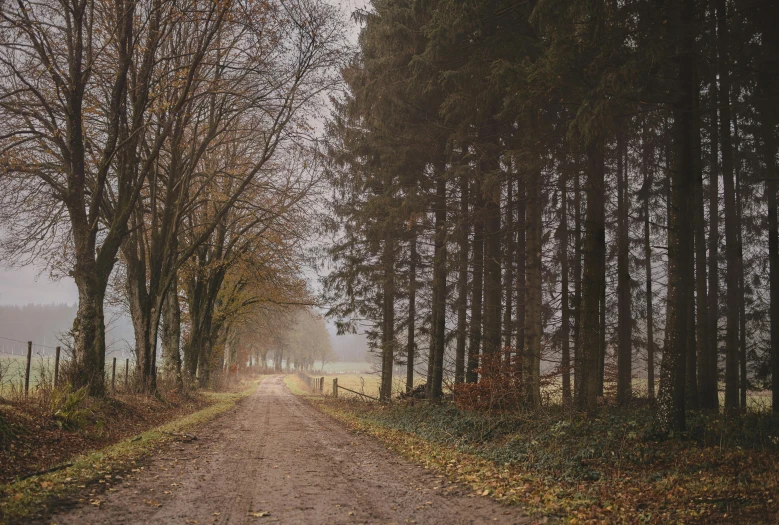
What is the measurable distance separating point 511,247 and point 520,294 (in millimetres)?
1981

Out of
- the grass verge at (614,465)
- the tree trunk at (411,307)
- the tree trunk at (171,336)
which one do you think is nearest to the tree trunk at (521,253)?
the grass verge at (614,465)

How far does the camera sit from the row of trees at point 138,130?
427 inches

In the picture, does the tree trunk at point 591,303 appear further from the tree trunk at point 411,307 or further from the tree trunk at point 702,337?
the tree trunk at point 411,307

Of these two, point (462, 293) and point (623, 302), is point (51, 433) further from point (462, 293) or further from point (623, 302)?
point (623, 302)

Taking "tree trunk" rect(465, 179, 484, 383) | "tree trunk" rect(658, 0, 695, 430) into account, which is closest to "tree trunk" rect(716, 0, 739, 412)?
"tree trunk" rect(658, 0, 695, 430)

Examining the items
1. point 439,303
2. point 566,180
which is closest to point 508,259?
point 439,303

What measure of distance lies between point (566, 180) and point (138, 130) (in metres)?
10.3

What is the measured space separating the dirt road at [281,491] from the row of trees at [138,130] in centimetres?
536

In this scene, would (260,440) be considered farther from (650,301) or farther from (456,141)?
(650,301)

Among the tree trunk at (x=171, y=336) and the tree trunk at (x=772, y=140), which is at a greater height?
the tree trunk at (x=772, y=140)

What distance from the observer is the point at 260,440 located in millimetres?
9969

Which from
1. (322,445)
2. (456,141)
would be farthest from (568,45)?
(322,445)

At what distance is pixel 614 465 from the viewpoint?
21.5 feet

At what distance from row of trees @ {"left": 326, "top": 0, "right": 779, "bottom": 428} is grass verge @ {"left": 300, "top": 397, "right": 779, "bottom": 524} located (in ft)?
2.89
